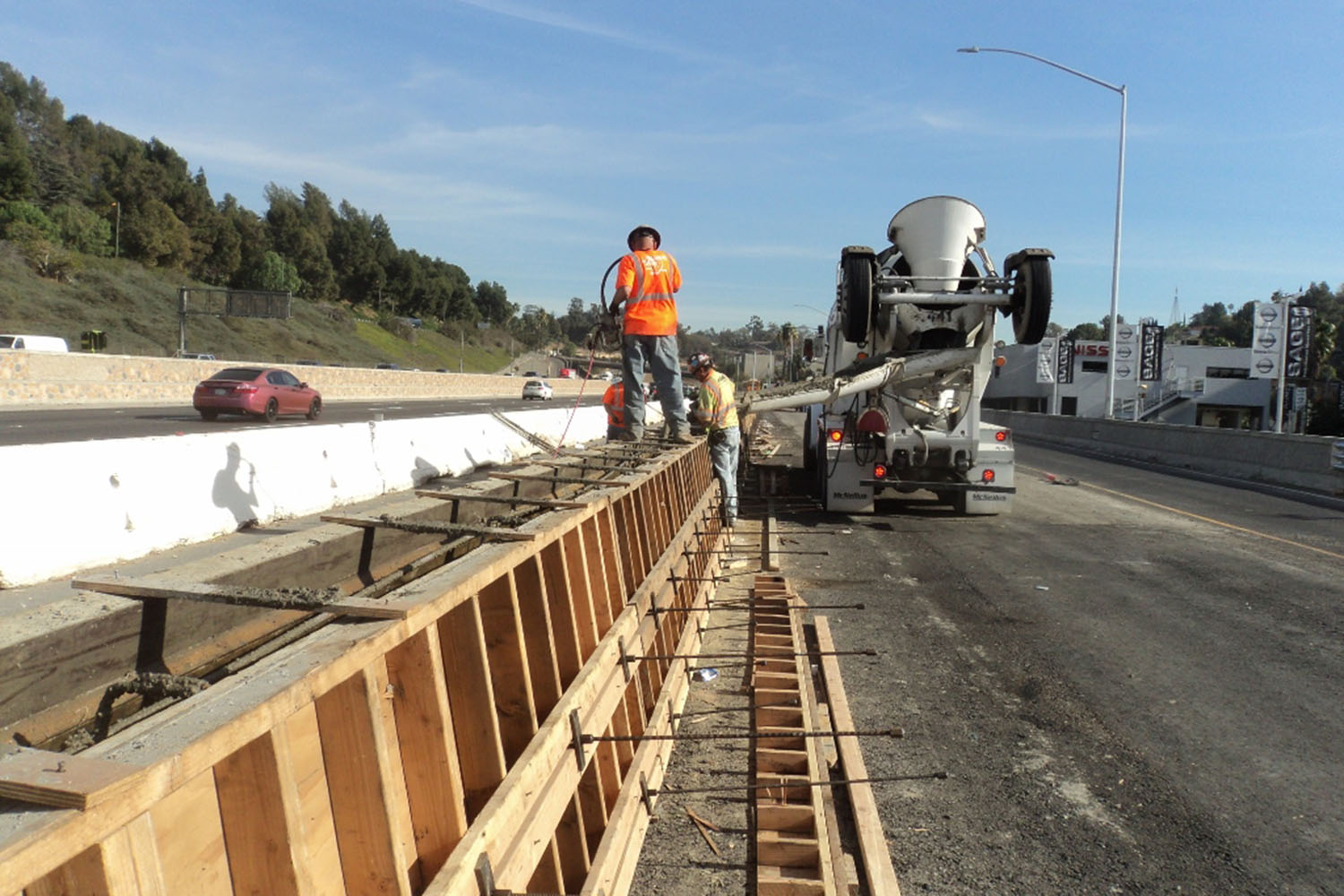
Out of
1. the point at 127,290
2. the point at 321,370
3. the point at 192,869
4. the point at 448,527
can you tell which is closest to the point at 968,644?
the point at 448,527

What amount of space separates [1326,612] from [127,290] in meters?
65.6

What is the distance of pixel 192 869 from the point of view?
184 centimetres

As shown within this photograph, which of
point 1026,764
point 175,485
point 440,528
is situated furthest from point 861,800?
point 175,485

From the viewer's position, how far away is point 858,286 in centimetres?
1121

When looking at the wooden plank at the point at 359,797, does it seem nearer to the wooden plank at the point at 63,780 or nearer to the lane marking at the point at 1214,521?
the wooden plank at the point at 63,780

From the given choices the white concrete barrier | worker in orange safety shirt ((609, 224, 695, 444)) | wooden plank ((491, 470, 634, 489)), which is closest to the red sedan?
the white concrete barrier

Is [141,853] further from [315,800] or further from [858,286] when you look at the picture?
[858,286]

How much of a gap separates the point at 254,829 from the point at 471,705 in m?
1.11

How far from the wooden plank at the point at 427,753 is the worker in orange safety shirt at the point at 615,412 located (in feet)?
21.9

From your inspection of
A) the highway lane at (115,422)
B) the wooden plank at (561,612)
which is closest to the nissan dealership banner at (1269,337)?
the highway lane at (115,422)

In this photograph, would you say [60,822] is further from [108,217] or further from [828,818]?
[108,217]

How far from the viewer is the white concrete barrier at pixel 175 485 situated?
491 centimetres

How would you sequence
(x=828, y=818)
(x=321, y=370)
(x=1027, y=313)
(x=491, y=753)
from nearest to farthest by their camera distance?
(x=491, y=753) → (x=828, y=818) → (x=1027, y=313) → (x=321, y=370)

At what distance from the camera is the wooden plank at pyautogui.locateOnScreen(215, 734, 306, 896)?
193cm
